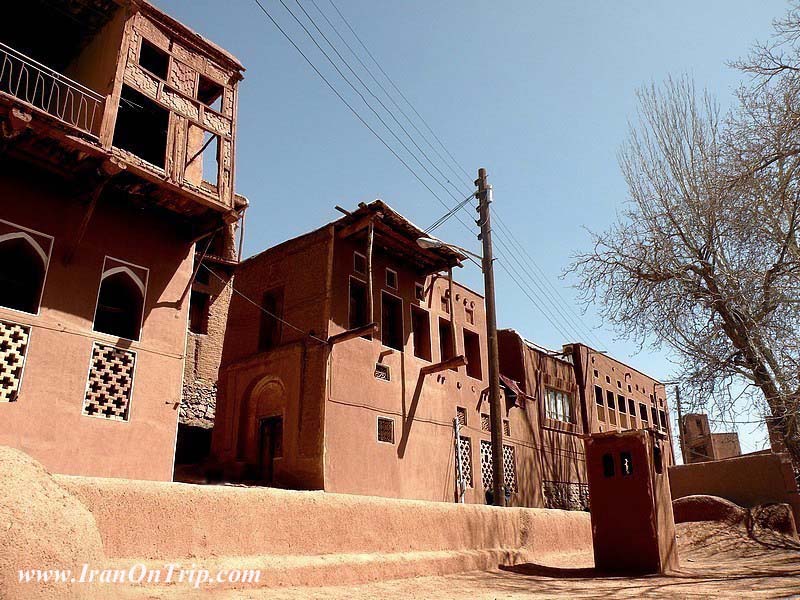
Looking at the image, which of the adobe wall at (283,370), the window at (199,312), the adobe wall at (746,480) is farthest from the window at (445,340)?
the adobe wall at (746,480)

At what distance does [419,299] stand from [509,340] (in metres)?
6.54

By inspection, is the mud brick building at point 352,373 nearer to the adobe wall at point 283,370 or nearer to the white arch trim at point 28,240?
the adobe wall at point 283,370

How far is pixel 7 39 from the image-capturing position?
10.9 meters

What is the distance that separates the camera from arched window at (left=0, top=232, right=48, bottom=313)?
917cm

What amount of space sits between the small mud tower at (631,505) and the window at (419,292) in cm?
743

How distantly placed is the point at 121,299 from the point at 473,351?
11.8 metres

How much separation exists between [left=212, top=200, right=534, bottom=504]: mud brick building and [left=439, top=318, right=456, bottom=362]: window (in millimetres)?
54

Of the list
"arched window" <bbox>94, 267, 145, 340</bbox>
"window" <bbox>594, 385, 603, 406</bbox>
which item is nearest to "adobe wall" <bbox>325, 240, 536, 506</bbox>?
"arched window" <bbox>94, 267, 145, 340</bbox>

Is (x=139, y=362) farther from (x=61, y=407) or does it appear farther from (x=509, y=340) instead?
(x=509, y=340)

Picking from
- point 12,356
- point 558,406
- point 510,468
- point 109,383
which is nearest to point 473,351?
point 510,468

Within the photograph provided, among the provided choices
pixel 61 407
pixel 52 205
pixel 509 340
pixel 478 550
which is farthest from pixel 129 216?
pixel 509 340

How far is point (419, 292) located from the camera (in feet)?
59.0

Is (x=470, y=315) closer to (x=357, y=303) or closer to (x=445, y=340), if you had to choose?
(x=445, y=340)

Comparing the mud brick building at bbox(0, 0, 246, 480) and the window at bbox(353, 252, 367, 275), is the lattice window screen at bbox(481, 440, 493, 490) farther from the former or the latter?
the mud brick building at bbox(0, 0, 246, 480)
